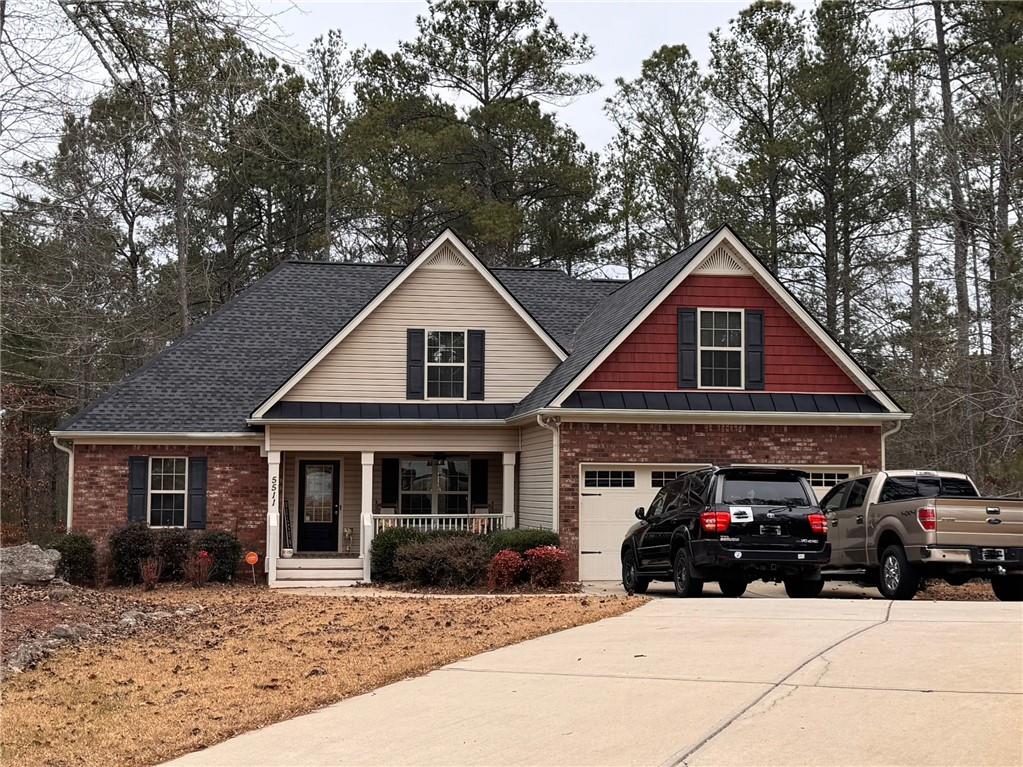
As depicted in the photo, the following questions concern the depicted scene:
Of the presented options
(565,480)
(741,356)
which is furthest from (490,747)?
(741,356)

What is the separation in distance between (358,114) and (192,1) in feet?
102

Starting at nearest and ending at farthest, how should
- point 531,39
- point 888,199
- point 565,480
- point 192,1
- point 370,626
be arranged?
point 192,1
point 370,626
point 565,480
point 888,199
point 531,39

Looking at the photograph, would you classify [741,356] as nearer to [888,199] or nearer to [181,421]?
[181,421]

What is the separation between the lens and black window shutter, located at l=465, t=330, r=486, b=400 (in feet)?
80.7

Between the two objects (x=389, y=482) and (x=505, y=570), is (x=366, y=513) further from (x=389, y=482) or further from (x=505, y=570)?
(x=505, y=570)

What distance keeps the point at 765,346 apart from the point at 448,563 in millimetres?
7712

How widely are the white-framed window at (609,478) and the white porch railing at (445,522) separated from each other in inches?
93.5

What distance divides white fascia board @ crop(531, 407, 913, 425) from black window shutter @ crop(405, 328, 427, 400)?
8.90ft

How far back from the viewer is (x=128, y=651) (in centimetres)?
1238

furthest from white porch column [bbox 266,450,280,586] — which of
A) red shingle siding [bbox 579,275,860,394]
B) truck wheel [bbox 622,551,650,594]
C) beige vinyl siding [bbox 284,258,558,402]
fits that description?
truck wheel [bbox 622,551,650,594]

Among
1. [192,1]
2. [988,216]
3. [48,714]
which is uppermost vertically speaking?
[988,216]

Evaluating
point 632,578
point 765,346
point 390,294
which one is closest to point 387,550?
point 390,294

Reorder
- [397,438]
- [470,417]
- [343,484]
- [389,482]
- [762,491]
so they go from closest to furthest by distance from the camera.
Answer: [762,491] → [397,438] → [470,417] → [389,482] → [343,484]

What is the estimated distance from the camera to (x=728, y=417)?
22578 millimetres
